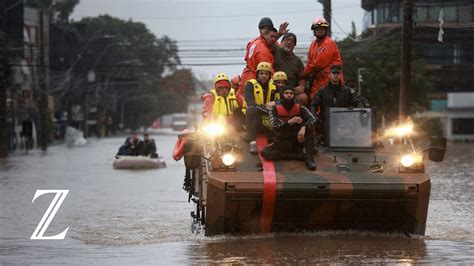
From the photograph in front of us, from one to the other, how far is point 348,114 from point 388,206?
224cm

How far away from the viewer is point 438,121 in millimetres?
92438

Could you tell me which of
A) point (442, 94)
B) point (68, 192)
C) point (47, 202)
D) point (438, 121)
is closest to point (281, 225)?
point (47, 202)

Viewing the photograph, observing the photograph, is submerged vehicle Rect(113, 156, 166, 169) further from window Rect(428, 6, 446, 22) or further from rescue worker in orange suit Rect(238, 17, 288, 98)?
window Rect(428, 6, 446, 22)

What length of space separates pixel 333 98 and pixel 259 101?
48.2 inches

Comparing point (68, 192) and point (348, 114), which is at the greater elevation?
point (348, 114)

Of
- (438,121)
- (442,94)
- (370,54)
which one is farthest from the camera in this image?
(442,94)

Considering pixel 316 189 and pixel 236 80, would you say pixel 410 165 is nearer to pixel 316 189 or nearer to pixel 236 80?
pixel 316 189

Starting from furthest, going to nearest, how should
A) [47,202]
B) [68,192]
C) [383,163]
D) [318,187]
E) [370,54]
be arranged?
[370,54], [68,192], [47,202], [383,163], [318,187]

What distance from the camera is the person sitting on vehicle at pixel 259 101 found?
1747 centimetres

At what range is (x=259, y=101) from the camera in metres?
17.8

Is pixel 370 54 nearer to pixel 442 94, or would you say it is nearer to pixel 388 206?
pixel 442 94

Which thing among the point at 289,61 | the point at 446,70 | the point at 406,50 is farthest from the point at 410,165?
the point at 446,70

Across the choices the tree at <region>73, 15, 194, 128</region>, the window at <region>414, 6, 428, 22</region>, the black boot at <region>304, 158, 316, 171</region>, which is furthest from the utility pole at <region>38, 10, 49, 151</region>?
the tree at <region>73, 15, 194, 128</region>

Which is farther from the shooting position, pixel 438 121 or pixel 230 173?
pixel 438 121
